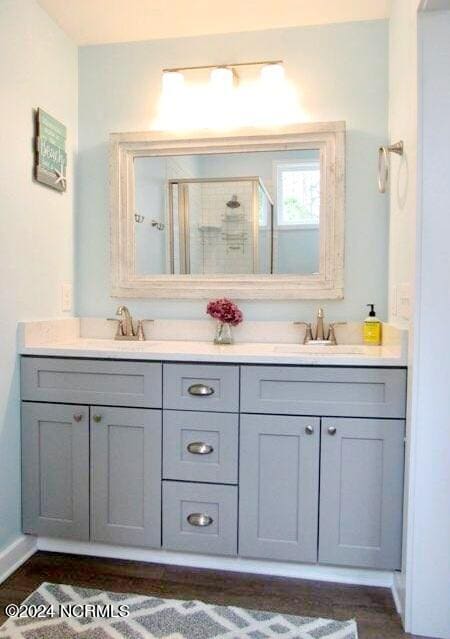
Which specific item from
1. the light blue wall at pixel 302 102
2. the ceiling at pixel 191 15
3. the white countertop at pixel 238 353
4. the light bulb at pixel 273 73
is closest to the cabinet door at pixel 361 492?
the white countertop at pixel 238 353

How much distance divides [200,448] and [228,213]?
109cm

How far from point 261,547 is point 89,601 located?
0.64 metres

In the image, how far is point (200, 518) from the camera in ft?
5.89

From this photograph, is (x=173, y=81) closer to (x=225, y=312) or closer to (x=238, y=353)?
(x=225, y=312)

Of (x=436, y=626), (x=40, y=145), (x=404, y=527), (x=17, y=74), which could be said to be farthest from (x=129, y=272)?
(x=436, y=626)

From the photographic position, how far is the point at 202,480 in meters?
1.80

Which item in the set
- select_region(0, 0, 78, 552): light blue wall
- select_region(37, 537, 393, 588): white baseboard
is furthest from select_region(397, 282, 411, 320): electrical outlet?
select_region(0, 0, 78, 552): light blue wall

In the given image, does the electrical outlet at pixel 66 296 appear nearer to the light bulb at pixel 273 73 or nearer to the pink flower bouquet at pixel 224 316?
the pink flower bouquet at pixel 224 316

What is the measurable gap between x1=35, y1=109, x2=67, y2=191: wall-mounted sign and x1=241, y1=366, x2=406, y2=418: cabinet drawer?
1203 millimetres

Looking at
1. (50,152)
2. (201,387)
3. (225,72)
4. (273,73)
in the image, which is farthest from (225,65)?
(201,387)

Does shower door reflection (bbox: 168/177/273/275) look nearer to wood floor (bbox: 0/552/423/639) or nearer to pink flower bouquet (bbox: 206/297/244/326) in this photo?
pink flower bouquet (bbox: 206/297/244/326)

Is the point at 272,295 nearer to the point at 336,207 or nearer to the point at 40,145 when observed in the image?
the point at 336,207

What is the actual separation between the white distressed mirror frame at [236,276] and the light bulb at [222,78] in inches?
8.0

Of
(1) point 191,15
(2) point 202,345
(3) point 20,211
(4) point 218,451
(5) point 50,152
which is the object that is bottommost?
(4) point 218,451
